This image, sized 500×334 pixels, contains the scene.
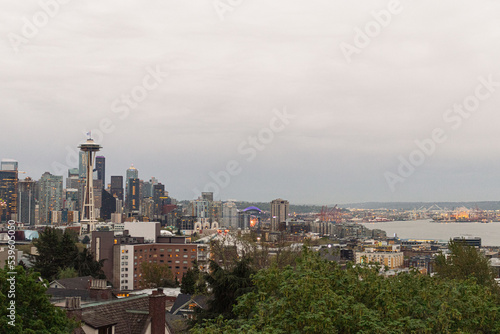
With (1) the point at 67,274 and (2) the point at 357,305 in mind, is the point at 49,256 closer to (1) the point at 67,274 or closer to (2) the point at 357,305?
(1) the point at 67,274

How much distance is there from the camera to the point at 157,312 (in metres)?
15.7

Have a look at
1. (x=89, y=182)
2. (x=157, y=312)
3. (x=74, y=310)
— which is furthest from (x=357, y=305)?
(x=89, y=182)

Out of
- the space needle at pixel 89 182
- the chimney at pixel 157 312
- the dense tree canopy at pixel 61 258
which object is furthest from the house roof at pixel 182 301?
the space needle at pixel 89 182

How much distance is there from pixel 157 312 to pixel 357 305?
827cm

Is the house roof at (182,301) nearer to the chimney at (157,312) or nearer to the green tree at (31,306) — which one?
the chimney at (157,312)

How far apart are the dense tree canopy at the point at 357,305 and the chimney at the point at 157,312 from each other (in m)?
4.75

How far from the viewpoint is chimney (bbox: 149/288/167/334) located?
15.5m

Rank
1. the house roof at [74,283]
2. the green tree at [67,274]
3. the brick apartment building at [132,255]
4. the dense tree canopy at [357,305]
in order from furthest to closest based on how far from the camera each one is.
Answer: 1. the brick apartment building at [132,255]
2. the green tree at [67,274]
3. the house roof at [74,283]
4. the dense tree canopy at [357,305]

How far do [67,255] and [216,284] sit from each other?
3613 centimetres

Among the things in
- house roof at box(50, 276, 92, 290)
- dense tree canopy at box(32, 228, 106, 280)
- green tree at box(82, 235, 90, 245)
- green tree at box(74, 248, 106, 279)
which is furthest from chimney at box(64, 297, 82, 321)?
green tree at box(82, 235, 90, 245)

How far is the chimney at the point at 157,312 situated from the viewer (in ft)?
51.0

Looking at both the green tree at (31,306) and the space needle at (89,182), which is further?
the space needle at (89,182)

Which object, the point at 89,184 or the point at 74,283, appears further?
the point at 89,184

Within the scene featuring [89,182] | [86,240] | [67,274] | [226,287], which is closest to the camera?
[226,287]
